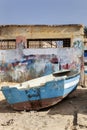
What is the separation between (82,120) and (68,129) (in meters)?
0.86

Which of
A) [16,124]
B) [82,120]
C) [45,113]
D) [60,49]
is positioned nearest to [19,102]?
[45,113]

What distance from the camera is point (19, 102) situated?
11383 millimetres

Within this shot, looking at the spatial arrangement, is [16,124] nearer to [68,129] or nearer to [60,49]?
[68,129]

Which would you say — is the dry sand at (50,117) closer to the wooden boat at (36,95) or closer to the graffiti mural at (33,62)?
the wooden boat at (36,95)

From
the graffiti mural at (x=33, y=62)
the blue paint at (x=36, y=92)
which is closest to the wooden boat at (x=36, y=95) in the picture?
the blue paint at (x=36, y=92)

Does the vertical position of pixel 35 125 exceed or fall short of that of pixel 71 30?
it falls short

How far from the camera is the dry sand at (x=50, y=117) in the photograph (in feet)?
30.6

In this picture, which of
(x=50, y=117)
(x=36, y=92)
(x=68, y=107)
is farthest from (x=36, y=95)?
(x=68, y=107)

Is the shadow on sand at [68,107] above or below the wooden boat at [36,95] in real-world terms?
below

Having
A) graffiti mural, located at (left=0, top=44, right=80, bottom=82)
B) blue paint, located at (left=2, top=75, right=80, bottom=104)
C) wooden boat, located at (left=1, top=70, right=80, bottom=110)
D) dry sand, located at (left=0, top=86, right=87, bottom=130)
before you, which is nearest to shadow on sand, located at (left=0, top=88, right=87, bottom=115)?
dry sand, located at (left=0, top=86, right=87, bottom=130)

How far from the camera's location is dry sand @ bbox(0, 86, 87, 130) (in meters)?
9.31

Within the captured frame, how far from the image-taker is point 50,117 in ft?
34.1

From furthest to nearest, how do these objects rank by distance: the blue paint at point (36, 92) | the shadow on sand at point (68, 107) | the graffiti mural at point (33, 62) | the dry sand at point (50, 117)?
the graffiti mural at point (33, 62) → the blue paint at point (36, 92) → the shadow on sand at point (68, 107) → the dry sand at point (50, 117)

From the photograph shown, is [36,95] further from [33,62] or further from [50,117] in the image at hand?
[33,62]
